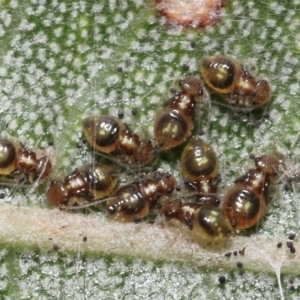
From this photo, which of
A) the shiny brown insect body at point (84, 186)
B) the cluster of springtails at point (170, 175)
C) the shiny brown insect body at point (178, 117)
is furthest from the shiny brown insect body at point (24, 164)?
the shiny brown insect body at point (178, 117)

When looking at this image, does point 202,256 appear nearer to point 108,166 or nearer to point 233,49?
point 108,166

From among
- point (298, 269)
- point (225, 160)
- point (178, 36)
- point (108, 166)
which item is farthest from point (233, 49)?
point (298, 269)

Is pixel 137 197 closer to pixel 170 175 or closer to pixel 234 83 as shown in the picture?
pixel 170 175

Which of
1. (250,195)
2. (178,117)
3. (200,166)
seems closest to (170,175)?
(200,166)

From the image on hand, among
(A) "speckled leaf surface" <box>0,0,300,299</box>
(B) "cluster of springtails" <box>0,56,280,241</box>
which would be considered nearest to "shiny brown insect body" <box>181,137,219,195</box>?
(B) "cluster of springtails" <box>0,56,280,241</box>

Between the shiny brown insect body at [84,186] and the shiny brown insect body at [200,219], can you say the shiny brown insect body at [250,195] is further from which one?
the shiny brown insect body at [84,186]

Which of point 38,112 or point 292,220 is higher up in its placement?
point 38,112

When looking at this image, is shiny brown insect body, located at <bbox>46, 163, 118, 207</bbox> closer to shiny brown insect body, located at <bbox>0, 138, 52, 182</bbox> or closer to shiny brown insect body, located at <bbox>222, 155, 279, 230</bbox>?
shiny brown insect body, located at <bbox>0, 138, 52, 182</bbox>
